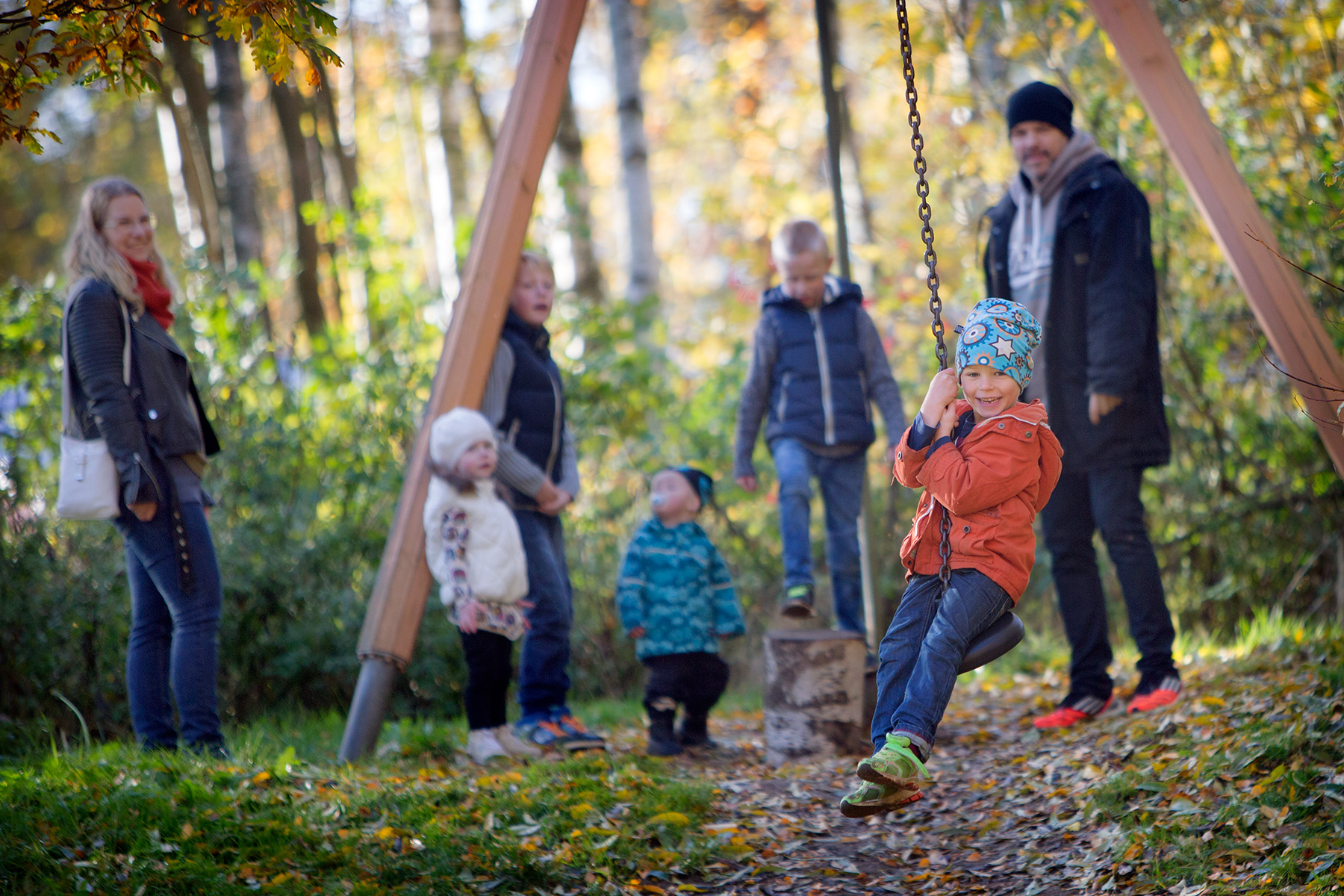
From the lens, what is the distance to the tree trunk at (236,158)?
9.45m

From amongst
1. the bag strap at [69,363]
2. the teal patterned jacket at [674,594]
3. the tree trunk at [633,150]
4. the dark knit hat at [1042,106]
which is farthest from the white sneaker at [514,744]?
the tree trunk at [633,150]

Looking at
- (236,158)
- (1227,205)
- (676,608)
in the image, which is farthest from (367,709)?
(236,158)

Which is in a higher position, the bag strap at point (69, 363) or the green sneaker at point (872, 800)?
the bag strap at point (69, 363)

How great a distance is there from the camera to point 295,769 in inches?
180

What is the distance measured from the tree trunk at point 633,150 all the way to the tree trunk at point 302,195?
3.58 m

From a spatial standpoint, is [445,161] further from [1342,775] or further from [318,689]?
[1342,775]

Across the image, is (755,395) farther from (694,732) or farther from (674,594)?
(694,732)

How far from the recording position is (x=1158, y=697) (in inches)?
196

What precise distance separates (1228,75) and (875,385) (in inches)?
144

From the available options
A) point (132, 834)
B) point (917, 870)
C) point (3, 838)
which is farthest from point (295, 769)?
point (917, 870)

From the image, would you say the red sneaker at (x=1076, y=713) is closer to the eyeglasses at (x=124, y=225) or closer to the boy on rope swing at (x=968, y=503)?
the boy on rope swing at (x=968, y=503)

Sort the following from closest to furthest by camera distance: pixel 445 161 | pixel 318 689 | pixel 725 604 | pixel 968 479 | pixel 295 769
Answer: pixel 968 479 < pixel 295 769 < pixel 725 604 < pixel 318 689 < pixel 445 161

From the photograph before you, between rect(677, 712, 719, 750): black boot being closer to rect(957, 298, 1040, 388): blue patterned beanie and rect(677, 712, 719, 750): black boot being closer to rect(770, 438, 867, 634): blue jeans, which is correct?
rect(770, 438, 867, 634): blue jeans

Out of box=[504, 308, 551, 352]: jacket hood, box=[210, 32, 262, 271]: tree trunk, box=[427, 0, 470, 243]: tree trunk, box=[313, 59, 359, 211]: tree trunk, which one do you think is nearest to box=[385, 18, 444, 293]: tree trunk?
box=[427, 0, 470, 243]: tree trunk
